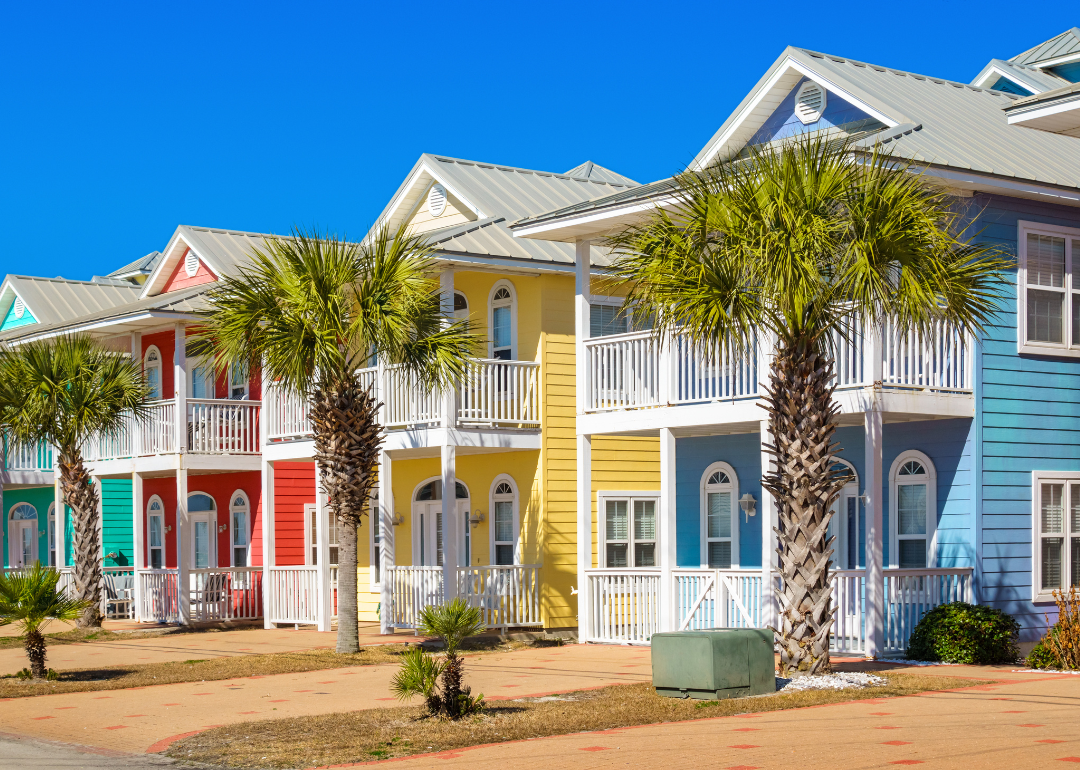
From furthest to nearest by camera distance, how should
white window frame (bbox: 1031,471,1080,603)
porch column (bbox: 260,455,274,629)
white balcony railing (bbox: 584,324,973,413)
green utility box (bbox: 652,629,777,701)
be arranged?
porch column (bbox: 260,455,274,629) → white window frame (bbox: 1031,471,1080,603) → white balcony railing (bbox: 584,324,973,413) → green utility box (bbox: 652,629,777,701)

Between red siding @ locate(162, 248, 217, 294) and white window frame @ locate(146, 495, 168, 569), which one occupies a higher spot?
red siding @ locate(162, 248, 217, 294)

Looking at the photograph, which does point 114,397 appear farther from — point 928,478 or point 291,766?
point 291,766

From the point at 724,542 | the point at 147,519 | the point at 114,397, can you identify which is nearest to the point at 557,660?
the point at 724,542

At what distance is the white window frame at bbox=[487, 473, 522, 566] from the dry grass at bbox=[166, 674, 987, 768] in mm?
9677

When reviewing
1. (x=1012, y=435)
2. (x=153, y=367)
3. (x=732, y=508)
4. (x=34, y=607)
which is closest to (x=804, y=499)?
(x=1012, y=435)

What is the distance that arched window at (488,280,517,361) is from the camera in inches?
965

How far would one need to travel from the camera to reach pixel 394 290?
18.7 m

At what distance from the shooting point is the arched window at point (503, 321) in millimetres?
24516

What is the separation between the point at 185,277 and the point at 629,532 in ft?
41.0

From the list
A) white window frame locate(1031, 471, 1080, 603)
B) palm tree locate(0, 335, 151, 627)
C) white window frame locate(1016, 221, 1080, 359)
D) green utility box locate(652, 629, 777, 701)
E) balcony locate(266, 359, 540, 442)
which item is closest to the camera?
green utility box locate(652, 629, 777, 701)

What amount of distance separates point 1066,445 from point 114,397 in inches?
623

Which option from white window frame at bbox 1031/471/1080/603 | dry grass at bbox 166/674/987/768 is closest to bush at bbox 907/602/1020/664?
white window frame at bbox 1031/471/1080/603

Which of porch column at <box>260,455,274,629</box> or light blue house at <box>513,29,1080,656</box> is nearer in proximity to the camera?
light blue house at <box>513,29,1080,656</box>

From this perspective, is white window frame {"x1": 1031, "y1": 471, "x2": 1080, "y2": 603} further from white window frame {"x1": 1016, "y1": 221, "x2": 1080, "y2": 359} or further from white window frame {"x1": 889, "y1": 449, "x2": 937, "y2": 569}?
white window frame {"x1": 1016, "y1": 221, "x2": 1080, "y2": 359}
